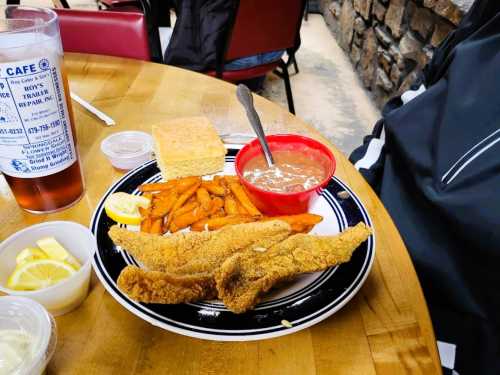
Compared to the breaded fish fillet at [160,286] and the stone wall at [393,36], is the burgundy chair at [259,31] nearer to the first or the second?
the stone wall at [393,36]

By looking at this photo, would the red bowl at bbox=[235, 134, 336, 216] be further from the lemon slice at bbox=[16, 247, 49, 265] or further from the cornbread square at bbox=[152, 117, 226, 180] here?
the lemon slice at bbox=[16, 247, 49, 265]

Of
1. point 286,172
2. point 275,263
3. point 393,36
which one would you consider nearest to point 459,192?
point 286,172

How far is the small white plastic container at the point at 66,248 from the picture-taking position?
604 mm

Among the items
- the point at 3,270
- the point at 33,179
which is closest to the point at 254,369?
the point at 3,270

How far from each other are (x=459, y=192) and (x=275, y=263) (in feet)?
1.87

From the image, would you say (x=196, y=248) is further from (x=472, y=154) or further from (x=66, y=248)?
(x=472, y=154)

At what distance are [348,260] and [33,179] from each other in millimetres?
626

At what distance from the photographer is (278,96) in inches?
150

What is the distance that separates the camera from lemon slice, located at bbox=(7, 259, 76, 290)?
62cm

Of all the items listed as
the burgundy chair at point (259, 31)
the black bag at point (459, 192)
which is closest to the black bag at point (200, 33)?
the burgundy chair at point (259, 31)

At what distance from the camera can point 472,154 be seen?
98cm

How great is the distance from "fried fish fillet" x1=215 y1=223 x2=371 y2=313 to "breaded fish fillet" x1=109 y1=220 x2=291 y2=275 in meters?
0.03

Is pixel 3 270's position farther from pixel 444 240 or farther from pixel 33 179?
pixel 444 240

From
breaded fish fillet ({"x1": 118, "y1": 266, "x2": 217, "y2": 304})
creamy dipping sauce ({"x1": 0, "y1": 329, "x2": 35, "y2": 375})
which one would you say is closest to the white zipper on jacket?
breaded fish fillet ({"x1": 118, "y1": 266, "x2": 217, "y2": 304})
